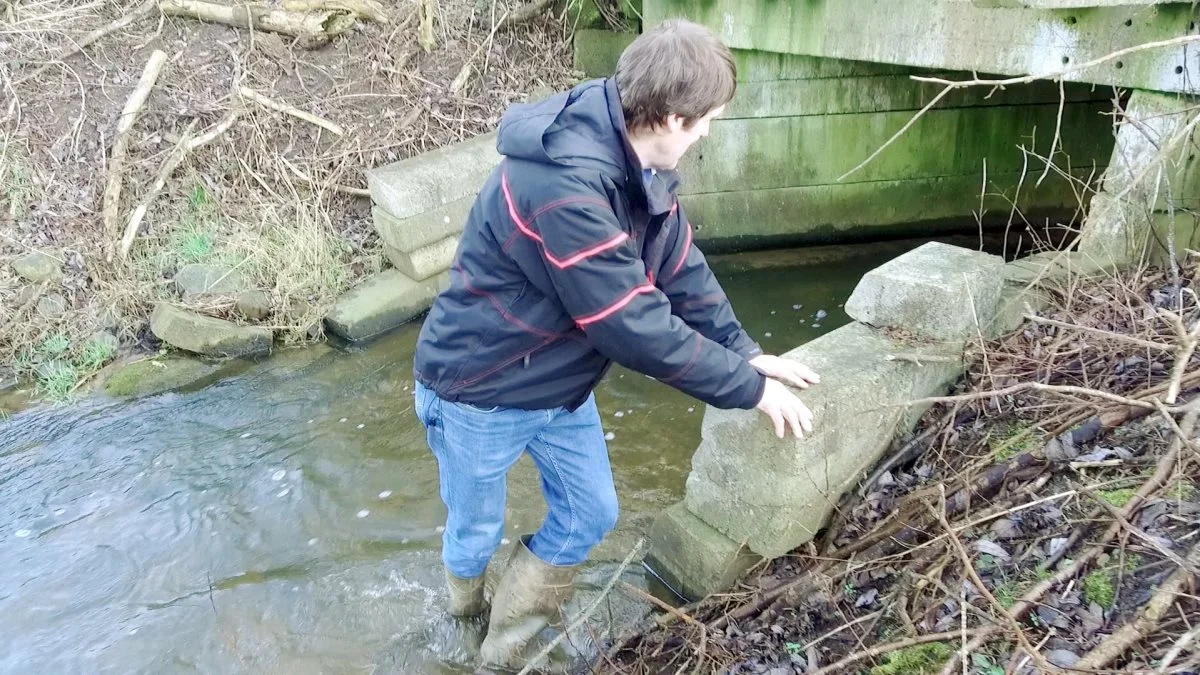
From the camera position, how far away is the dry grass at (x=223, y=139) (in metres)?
6.04

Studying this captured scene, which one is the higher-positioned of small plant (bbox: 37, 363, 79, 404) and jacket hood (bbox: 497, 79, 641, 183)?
jacket hood (bbox: 497, 79, 641, 183)

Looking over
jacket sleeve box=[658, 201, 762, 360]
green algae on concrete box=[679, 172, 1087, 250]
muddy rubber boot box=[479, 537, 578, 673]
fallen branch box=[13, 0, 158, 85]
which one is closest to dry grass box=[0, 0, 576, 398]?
fallen branch box=[13, 0, 158, 85]

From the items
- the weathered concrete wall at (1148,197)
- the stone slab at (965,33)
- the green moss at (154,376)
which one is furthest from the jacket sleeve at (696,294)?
the green moss at (154,376)

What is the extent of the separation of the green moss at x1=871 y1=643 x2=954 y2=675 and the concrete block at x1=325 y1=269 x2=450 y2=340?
4.35 metres

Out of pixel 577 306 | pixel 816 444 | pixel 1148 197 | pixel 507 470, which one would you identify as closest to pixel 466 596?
pixel 507 470

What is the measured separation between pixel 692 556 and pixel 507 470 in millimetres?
934

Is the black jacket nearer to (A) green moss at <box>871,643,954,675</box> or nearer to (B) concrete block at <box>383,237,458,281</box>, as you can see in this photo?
(A) green moss at <box>871,643,954,675</box>

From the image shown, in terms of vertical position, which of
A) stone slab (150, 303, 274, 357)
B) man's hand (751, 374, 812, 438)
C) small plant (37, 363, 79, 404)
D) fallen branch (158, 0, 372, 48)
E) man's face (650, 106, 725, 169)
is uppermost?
fallen branch (158, 0, 372, 48)

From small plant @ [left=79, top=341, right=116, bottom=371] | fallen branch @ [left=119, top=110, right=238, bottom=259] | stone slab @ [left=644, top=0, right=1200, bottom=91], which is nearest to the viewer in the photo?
stone slab @ [left=644, top=0, right=1200, bottom=91]

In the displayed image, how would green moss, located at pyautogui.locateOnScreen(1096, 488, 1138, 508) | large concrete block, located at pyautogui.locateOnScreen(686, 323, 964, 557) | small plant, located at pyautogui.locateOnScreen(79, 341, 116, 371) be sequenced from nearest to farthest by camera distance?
green moss, located at pyautogui.locateOnScreen(1096, 488, 1138, 508), large concrete block, located at pyautogui.locateOnScreen(686, 323, 964, 557), small plant, located at pyautogui.locateOnScreen(79, 341, 116, 371)

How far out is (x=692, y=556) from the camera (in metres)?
3.24

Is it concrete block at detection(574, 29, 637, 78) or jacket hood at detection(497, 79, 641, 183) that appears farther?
concrete block at detection(574, 29, 637, 78)

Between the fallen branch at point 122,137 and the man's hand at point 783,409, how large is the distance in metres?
5.51

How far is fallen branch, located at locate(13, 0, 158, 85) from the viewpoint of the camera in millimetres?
6898
